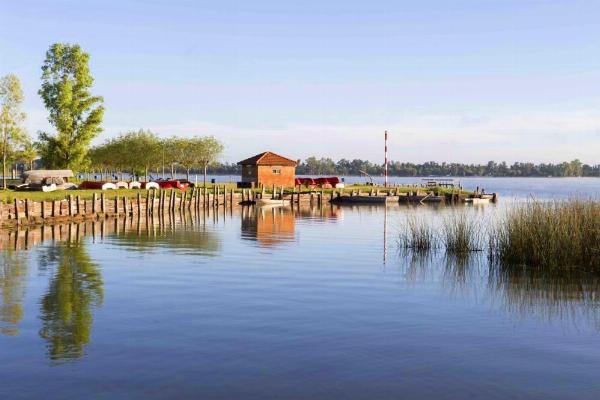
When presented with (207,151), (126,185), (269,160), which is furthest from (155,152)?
(126,185)

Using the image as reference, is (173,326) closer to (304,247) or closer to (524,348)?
(524,348)

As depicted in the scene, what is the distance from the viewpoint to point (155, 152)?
94750mm

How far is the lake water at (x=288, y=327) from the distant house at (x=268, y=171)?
55.4 meters

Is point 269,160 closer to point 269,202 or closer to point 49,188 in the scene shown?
point 269,202

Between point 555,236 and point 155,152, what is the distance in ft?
A: 256

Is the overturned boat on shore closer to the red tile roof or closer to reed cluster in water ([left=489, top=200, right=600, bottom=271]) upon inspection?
the red tile roof

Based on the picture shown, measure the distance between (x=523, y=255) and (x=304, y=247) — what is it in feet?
34.7

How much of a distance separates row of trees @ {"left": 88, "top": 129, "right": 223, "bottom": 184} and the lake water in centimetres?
6781

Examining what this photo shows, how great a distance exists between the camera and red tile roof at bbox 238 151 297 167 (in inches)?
3287

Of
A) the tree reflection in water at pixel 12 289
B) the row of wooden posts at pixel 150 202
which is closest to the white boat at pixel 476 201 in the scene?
the row of wooden posts at pixel 150 202

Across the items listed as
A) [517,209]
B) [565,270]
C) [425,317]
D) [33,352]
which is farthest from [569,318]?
[33,352]

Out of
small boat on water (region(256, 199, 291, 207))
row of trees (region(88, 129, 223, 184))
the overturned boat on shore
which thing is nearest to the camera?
the overturned boat on shore

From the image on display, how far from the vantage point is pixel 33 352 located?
12281mm

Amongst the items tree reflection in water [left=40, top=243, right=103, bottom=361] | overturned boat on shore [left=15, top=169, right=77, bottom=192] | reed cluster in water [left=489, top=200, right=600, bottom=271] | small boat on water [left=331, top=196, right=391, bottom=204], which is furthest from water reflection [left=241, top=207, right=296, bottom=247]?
overturned boat on shore [left=15, top=169, right=77, bottom=192]
